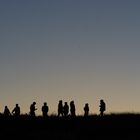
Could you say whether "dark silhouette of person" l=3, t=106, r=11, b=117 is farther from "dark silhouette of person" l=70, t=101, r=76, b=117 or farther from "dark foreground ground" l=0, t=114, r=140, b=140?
"dark silhouette of person" l=70, t=101, r=76, b=117

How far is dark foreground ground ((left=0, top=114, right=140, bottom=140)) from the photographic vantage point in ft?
218

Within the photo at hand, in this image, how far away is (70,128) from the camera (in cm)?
6781

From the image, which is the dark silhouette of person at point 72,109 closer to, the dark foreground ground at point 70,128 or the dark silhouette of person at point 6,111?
the dark foreground ground at point 70,128

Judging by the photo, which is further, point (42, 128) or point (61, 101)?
point (61, 101)

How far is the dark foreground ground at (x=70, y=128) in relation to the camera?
2613 inches

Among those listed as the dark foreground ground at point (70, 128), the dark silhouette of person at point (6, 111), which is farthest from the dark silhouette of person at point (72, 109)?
the dark silhouette of person at point (6, 111)

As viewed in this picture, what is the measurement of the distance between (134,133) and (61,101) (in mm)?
9105

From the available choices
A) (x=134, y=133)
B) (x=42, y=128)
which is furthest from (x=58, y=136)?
(x=134, y=133)

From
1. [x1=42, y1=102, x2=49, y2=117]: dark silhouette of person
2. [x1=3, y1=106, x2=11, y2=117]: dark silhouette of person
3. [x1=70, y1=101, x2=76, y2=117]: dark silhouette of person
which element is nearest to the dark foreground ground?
[x1=42, y1=102, x2=49, y2=117]: dark silhouette of person

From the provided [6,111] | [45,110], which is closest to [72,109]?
[45,110]

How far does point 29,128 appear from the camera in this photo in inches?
2672

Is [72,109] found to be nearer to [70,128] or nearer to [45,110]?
[45,110]

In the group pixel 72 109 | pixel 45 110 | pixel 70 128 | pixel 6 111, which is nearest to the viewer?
pixel 70 128

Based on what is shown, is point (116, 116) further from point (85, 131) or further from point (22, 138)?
point (22, 138)
